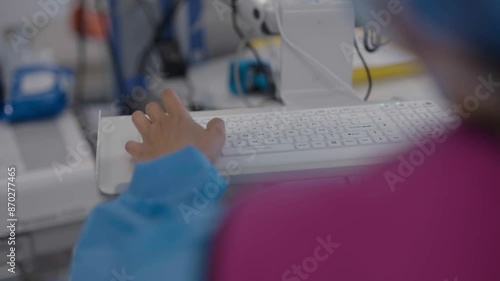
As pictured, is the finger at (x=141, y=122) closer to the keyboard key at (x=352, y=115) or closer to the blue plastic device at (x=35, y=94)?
the keyboard key at (x=352, y=115)

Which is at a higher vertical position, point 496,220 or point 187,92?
point 496,220

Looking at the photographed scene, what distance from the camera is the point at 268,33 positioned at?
3.19 feet

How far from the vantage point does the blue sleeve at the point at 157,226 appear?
499mm

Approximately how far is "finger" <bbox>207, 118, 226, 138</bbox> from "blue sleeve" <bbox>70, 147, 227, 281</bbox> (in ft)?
0.41

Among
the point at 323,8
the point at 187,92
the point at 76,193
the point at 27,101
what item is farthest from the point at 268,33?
the point at 27,101

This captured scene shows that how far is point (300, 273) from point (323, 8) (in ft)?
1.89

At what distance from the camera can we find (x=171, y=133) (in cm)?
70

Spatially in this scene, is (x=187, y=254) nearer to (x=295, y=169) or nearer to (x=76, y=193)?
(x=295, y=169)

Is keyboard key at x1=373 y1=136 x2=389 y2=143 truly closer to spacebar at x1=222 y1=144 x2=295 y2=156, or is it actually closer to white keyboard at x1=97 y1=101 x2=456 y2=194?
white keyboard at x1=97 y1=101 x2=456 y2=194

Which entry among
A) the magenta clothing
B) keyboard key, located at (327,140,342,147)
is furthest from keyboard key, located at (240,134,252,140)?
the magenta clothing

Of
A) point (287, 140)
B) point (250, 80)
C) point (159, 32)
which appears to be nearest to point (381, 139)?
point (287, 140)

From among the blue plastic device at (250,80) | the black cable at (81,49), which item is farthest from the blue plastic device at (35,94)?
the blue plastic device at (250,80)

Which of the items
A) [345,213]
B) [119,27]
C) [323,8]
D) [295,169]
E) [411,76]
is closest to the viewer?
[345,213]

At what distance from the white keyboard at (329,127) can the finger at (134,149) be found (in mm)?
102
